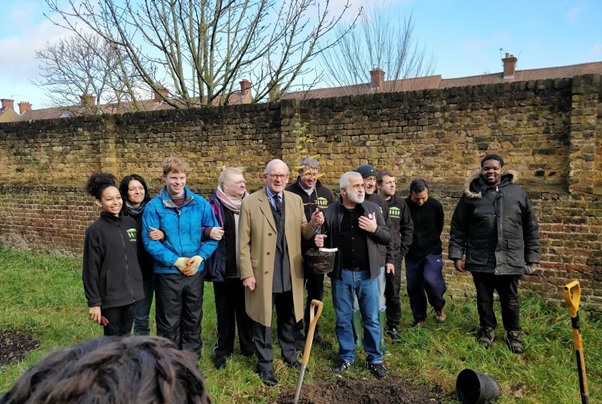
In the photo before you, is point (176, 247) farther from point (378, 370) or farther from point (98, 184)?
point (378, 370)

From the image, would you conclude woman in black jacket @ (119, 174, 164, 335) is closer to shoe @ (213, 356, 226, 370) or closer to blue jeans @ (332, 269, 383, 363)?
shoe @ (213, 356, 226, 370)

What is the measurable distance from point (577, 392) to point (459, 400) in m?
1.01

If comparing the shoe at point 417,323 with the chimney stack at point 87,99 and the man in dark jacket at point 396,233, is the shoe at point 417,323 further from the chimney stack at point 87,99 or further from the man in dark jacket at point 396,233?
the chimney stack at point 87,99

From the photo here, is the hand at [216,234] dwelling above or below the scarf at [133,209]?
below

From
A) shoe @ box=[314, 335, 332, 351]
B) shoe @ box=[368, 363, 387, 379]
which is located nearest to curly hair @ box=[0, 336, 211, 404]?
shoe @ box=[368, 363, 387, 379]

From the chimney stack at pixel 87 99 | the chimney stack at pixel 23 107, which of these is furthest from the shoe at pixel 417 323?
the chimney stack at pixel 23 107

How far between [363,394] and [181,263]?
6.43 feet

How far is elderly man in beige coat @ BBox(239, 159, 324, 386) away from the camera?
13.3ft

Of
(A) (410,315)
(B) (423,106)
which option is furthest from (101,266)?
(B) (423,106)

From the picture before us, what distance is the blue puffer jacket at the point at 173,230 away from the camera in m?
3.95

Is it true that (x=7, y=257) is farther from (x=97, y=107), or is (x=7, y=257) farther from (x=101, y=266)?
(x=97, y=107)

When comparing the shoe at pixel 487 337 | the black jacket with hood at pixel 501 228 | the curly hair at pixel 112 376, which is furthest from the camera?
the shoe at pixel 487 337

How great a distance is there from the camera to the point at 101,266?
3.76m

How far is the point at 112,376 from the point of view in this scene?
2.33ft
